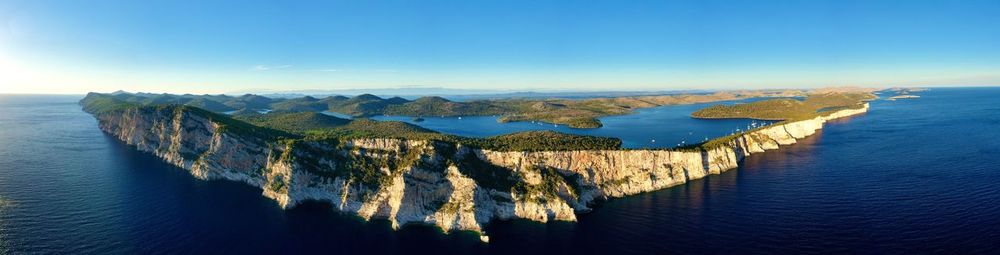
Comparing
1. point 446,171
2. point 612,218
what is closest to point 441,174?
point 446,171

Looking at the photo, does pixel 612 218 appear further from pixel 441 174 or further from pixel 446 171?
pixel 441 174

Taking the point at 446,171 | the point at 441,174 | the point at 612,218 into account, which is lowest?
the point at 612,218

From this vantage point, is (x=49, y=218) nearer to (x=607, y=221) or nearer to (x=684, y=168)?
(x=607, y=221)

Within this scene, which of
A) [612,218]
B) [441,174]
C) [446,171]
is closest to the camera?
[612,218]

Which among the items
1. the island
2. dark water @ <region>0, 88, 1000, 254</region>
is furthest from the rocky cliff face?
dark water @ <region>0, 88, 1000, 254</region>

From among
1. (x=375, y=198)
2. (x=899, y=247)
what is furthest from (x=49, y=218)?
(x=899, y=247)

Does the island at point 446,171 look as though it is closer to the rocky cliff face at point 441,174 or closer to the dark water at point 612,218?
the rocky cliff face at point 441,174
